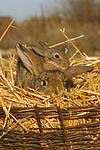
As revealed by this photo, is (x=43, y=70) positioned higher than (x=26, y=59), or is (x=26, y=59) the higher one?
(x=26, y=59)

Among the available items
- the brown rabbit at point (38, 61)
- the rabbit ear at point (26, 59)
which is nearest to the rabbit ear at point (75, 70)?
the brown rabbit at point (38, 61)

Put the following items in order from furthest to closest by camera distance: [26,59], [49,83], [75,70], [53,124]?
[26,59] < [49,83] < [75,70] < [53,124]

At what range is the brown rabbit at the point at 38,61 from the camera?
8.03 feet

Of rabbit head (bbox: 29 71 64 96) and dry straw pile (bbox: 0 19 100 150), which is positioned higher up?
rabbit head (bbox: 29 71 64 96)

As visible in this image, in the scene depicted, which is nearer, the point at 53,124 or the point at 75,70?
the point at 53,124

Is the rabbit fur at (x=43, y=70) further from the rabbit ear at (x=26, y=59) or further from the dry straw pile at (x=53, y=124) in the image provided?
the dry straw pile at (x=53, y=124)

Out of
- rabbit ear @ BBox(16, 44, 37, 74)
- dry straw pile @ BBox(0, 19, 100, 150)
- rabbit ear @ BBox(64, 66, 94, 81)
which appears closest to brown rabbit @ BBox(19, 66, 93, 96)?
rabbit ear @ BBox(64, 66, 94, 81)

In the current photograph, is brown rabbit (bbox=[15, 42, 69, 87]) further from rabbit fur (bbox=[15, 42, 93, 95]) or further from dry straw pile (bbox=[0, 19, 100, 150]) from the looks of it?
dry straw pile (bbox=[0, 19, 100, 150])

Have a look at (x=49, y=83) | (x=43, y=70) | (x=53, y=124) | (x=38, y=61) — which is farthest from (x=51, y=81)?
(x=53, y=124)

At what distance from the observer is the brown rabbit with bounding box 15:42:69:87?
2447 mm

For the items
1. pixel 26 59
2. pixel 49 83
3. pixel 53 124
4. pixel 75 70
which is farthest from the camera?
pixel 26 59

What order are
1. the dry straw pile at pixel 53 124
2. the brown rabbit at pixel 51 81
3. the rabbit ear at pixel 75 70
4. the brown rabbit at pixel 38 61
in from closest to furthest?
the dry straw pile at pixel 53 124 < the rabbit ear at pixel 75 70 < the brown rabbit at pixel 51 81 < the brown rabbit at pixel 38 61

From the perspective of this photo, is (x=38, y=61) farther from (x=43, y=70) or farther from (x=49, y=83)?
(x=49, y=83)

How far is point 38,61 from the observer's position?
2.56 m
